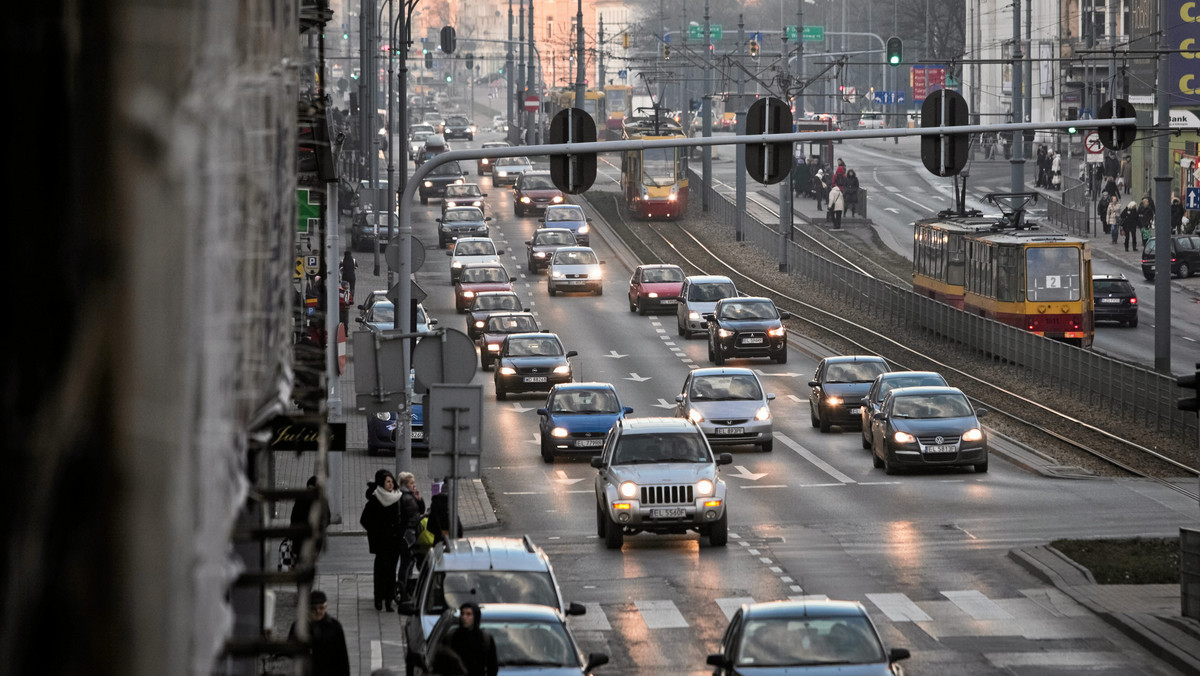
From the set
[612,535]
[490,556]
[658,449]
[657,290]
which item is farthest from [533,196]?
[490,556]

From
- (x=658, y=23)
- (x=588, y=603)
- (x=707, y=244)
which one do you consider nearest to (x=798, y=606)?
(x=588, y=603)

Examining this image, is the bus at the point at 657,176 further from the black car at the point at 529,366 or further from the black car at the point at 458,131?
the black car at the point at 458,131

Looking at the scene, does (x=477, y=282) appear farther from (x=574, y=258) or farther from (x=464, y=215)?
(x=464, y=215)

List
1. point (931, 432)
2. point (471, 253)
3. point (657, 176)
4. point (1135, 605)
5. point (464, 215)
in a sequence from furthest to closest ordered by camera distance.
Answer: point (657, 176)
point (464, 215)
point (471, 253)
point (931, 432)
point (1135, 605)

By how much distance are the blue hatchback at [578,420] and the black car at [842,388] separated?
15.8 feet

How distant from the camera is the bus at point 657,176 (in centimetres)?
7756

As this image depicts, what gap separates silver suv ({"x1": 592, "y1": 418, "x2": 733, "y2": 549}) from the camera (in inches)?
969

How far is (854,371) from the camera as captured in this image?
37062 millimetres

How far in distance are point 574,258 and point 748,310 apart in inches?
614

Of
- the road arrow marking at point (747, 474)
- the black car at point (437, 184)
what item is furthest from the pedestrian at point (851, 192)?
the road arrow marking at point (747, 474)

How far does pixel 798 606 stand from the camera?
15.1m

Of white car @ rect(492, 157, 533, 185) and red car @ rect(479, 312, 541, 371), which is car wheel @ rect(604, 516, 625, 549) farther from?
white car @ rect(492, 157, 533, 185)

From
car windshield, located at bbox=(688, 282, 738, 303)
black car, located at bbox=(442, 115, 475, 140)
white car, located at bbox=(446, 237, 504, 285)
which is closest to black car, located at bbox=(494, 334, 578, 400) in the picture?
car windshield, located at bbox=(688, 282, 738, 303)

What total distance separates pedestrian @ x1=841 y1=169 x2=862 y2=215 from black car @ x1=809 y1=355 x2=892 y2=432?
43.2 metres
